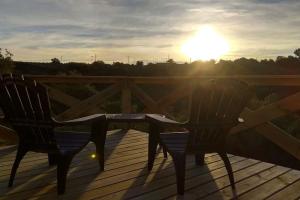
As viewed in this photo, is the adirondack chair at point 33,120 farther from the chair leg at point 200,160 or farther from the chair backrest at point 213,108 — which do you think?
the chair leg at point 200,160

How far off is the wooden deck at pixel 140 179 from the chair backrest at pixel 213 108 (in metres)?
0.39

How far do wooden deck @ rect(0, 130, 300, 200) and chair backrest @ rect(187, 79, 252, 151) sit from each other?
1.27 feet

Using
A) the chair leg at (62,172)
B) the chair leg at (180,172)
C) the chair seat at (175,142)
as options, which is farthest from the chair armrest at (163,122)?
the chair leg at (62,172)

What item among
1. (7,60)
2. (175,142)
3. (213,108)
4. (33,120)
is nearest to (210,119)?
(213,108)

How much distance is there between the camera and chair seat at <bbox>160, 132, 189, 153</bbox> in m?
3.02

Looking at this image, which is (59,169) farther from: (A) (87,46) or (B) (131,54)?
(B) (131,54)

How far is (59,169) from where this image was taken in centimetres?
290

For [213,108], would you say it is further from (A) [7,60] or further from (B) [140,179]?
(A) [7,60]

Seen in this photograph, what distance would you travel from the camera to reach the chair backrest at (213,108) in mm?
2941

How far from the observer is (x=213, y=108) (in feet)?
9.79

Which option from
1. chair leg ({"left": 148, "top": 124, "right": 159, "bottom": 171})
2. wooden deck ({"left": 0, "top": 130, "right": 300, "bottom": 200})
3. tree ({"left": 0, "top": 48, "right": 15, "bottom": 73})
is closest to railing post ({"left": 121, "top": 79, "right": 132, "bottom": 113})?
wooden deck ({"left": 0, "top": 130, "right": 300, "bottom": 200})

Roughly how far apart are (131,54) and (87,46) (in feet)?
6.26

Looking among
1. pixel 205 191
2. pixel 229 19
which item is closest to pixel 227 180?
pixel 205 191

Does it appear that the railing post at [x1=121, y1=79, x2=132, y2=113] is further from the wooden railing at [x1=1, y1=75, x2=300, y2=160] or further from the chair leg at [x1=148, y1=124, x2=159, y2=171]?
the chair leg at [x1=148, y1=124, x2=159, y2=171]
